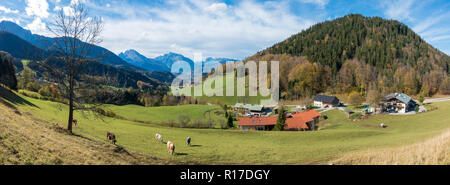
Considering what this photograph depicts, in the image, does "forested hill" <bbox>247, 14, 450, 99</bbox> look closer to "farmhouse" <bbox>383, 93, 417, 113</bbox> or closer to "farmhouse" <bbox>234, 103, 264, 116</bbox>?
"farmhouse" <bbox>234, 103, 264, 116</bbox>

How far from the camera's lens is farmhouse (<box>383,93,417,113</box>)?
68938 millimetres

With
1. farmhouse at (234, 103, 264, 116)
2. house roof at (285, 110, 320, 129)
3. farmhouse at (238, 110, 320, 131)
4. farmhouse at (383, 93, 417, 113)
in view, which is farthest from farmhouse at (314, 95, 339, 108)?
house roof at (285, 110, 320, 129)

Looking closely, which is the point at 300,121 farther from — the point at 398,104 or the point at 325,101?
the point at 325,101

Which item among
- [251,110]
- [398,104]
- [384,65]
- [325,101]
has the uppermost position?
[384,65]

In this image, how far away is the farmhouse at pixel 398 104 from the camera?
226 feet

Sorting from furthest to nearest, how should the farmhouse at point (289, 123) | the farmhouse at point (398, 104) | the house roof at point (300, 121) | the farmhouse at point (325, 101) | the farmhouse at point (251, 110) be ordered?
the farmhouse at point (251, 110), the farmhouse at point (325, 101), the farmhouse at point (398, 104), the farmhouse at point (289, 123), the house roof at point (300, 121)

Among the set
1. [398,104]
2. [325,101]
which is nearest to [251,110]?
Result: [325,101]

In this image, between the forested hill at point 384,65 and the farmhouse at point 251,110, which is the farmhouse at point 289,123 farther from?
the forested hill at point 384,65

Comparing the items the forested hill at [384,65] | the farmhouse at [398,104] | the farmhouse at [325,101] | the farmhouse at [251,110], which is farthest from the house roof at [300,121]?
the forested hill at [384,65]

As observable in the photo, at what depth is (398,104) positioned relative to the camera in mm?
70625

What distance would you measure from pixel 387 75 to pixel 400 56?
132ft

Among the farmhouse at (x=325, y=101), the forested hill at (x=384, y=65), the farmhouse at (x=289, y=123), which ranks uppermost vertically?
the forested hill at (x=384, y=65)
